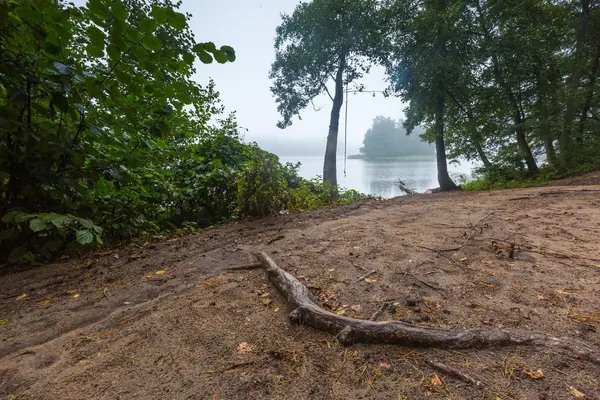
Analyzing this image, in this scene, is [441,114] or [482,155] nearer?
[441,114]

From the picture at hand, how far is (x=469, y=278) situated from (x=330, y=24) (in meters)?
10.7

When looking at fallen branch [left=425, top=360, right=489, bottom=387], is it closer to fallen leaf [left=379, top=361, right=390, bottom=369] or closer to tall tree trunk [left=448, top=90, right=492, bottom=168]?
fallen leaf [left=379, top=361, right=390, bottom=369]

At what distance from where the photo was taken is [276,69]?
1136 centimetres

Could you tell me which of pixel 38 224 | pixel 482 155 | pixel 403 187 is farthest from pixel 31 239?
pixel 482 155

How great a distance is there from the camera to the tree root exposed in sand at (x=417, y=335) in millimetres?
1062

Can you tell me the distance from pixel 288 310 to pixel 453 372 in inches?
29.3

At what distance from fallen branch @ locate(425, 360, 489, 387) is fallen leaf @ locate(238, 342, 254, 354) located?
0.69 meters

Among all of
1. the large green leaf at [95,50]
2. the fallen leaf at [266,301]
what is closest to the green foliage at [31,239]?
the large green leaf at [95,50]

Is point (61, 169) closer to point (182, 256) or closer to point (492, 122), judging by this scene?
point (182, 256)

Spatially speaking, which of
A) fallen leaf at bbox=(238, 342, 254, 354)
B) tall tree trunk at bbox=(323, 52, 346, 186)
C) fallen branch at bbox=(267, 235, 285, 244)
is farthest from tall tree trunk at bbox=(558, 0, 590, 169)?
fallen leaf at bbox=(238, 342, 254, 354)

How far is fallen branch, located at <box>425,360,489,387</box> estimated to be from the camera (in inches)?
35.8

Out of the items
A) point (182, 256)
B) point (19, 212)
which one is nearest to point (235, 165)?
point (182, 256)

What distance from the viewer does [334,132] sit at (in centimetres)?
1121

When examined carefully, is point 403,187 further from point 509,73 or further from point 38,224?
point 38,224
